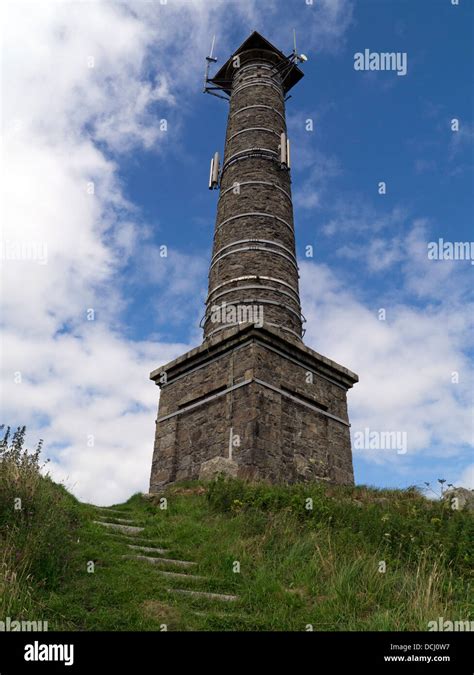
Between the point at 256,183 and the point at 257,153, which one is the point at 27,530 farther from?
the point at 257,153

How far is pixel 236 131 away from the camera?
58.6 ft

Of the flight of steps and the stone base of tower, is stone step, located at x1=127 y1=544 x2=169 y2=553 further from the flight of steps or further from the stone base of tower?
the stone base of tower

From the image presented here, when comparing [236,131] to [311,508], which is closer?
[311,508]

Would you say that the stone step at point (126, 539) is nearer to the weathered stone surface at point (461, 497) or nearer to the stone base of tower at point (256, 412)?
the stone base of tower at point (256, 412)

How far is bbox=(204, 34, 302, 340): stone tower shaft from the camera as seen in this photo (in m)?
14.6

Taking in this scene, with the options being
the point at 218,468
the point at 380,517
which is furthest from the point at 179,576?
the point at 218,468

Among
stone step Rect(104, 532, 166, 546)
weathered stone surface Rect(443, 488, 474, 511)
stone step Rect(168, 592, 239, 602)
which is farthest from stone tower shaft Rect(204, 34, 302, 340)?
stone step Rect(168, 592, 239, 602)

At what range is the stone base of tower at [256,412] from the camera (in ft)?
38.5

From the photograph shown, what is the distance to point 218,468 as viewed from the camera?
35.8ft

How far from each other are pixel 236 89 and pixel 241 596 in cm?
1737

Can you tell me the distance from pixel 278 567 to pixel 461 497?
4.72 m
